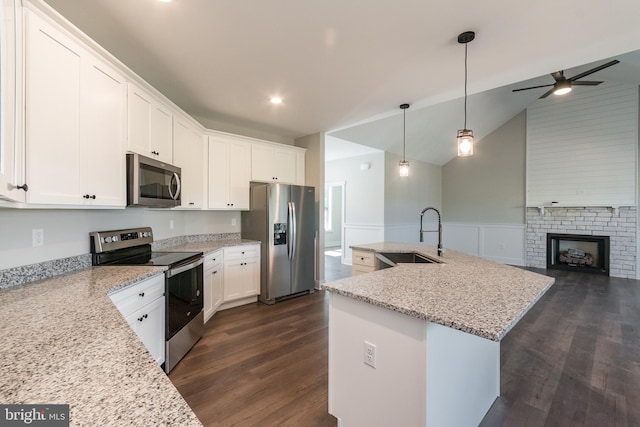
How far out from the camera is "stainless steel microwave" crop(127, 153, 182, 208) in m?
2.18

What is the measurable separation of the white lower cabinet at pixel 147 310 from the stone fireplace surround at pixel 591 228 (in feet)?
24.4

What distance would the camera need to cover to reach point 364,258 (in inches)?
128

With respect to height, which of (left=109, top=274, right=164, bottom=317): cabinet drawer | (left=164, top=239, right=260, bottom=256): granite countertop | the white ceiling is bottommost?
(left=109, top=274, right=164, bottom=317): cabinet drawer

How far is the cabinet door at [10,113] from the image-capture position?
3.74 feet

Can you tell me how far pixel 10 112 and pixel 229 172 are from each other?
2604 millimetres

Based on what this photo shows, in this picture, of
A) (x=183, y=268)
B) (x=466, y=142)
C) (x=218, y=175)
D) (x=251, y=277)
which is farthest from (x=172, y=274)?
(x=466, y=142)

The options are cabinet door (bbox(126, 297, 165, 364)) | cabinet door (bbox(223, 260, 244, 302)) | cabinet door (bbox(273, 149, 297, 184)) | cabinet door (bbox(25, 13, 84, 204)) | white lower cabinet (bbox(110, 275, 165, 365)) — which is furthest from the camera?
cabinet door (bbox(273, 149, 297, 184))

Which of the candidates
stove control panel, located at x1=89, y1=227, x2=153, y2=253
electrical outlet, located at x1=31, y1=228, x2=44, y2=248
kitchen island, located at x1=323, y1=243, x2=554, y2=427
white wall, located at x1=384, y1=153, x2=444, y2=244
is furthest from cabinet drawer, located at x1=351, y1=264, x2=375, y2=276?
white wall, located at x1=384, y1=153, x2=444, y2=244

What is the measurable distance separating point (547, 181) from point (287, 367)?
22.8 feet

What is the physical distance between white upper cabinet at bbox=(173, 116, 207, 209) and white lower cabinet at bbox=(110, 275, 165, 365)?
129 centimetres

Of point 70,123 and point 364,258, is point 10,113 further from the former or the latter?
point 364,258

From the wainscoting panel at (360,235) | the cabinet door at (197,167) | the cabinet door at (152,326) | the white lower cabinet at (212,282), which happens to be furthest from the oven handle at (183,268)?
the wainscoting panel at (360,235)

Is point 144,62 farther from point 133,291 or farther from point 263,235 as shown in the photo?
point 263,235

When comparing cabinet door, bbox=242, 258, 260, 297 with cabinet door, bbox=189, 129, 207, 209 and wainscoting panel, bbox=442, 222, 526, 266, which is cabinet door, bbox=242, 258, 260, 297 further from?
wainscoting panel, bbox=442, 222, 526, 266
